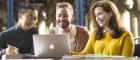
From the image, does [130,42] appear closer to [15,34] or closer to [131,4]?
[15,34]

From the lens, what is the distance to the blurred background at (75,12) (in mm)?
4812

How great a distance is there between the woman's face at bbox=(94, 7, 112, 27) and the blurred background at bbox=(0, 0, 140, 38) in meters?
2.12

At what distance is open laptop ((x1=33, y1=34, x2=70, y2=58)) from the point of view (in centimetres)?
221

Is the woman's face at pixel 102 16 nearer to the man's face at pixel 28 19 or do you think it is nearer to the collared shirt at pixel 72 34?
the collared shirt at pixel 72 34

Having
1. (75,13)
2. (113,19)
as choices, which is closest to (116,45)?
(113,19)

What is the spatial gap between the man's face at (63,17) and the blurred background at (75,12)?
51.5 inches

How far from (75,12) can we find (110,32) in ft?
8.22

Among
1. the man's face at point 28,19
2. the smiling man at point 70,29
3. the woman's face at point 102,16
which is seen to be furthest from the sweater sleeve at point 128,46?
the man's face at point 28,19

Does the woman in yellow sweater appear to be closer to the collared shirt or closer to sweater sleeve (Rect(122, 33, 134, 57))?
sweater sleeve (Rect(122, 33, 134, 57))

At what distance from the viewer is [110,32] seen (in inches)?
96.0

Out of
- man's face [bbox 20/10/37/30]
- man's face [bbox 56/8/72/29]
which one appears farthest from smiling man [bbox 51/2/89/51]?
man's face [bbox 20/10/37/30]

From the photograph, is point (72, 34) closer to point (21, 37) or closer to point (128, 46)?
point (21, 37)

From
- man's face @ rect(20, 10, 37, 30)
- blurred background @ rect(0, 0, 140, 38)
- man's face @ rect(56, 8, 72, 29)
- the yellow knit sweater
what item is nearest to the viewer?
the yellow knit sweater

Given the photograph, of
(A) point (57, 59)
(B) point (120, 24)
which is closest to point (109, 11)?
(B) point (120, 24)
